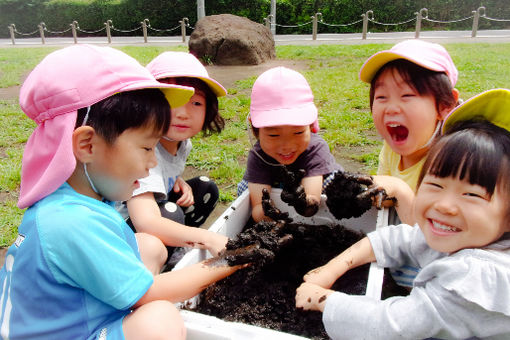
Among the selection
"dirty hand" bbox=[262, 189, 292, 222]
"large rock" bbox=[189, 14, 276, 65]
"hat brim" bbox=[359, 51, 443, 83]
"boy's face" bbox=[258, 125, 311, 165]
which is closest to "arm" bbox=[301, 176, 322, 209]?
"boy's face" bbox=[258, 125, 311, 165]

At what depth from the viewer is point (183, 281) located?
126 cm

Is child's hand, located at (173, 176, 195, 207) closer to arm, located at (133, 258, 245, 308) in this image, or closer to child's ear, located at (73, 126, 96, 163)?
arm, located at (133, 258, 245, 308)

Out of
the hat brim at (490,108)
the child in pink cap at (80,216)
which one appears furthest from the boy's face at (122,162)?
the hat brim at (490,108)

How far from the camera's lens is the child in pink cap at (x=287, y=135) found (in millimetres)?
1813

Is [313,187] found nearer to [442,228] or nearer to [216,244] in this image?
[216,244]

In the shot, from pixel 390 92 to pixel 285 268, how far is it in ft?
2.89

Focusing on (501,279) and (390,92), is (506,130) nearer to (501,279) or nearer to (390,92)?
(501,279)

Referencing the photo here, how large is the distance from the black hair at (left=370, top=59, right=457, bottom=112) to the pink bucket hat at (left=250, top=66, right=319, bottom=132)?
414 mm

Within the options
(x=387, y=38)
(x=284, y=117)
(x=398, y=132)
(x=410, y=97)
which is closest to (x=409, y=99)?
(x=410, y=97)

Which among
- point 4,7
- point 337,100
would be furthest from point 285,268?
point 4,7

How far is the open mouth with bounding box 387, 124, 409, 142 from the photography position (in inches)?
70.1

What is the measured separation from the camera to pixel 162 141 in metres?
2.06

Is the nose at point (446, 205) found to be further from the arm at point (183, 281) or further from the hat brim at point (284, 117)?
the hat brim at point (284, 117)

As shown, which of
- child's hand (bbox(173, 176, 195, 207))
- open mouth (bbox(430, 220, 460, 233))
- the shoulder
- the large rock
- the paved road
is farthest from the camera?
Answer: the paved road
